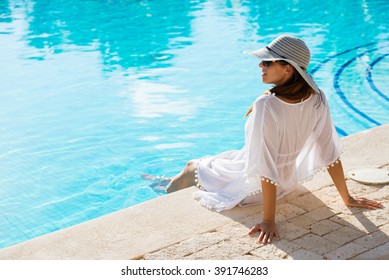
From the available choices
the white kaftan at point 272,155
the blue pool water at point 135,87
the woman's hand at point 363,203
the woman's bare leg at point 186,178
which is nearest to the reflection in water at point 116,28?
the blue pool water at point 135,87

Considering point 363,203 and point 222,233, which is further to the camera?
point 363,203

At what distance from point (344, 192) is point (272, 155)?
2.04ft

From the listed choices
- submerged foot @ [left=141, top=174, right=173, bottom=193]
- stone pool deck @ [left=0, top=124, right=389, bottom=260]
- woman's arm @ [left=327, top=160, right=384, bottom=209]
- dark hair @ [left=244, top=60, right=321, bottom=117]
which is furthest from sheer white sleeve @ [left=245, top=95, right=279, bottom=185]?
submerged foot @ [left=141, top=174, right=173, bottom=193]

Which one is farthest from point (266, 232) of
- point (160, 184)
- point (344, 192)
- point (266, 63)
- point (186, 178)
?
point (160, 184)

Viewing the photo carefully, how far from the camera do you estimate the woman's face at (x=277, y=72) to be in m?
3.83

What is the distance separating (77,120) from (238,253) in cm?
456

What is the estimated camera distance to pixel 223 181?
4.40m

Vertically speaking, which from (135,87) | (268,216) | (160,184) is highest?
(268,216)

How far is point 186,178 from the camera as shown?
4852 millimetres

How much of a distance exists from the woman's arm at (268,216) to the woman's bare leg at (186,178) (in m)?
0.97

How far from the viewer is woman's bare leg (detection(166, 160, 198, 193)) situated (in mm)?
4785

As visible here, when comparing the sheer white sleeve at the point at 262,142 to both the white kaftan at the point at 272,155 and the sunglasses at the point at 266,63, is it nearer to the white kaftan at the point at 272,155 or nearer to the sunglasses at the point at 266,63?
the white kaftan at the point at 272,155

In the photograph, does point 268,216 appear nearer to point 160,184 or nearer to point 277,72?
point 277,72
